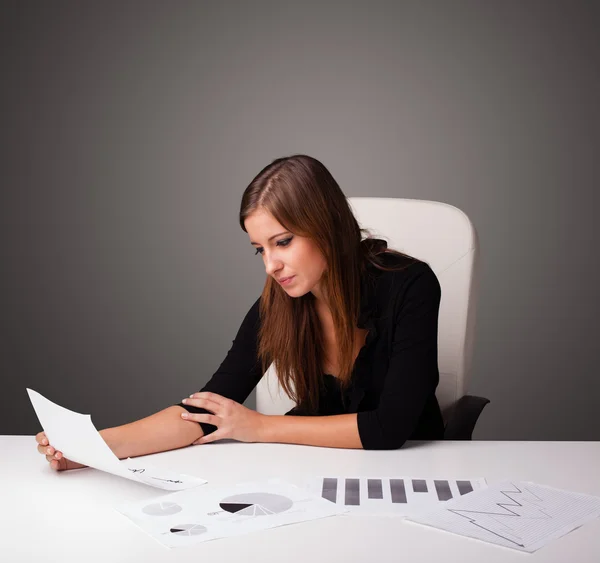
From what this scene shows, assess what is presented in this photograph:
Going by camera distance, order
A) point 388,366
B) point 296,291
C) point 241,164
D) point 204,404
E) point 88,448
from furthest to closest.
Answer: point 241,164, point 388,366, point 296,291, point 204,404, point 88,448

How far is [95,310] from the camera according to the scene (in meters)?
4.25

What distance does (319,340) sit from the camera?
216 cm

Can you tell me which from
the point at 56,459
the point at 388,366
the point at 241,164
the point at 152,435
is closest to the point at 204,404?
the point at 152,435

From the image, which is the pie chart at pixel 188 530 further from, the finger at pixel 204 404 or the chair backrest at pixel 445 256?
the chair backrest at pixel 445 256

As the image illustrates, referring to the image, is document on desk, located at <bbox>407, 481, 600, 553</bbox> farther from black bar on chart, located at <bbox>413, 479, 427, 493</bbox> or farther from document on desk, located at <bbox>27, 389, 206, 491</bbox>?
document on desk, located at <bbox>27, 389, 206, 491</bbox>

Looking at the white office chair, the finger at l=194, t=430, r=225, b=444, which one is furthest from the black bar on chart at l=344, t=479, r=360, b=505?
the white office chair

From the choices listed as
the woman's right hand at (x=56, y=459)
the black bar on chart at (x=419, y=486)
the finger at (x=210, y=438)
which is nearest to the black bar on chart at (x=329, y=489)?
the black bar on chart at (x=419, y=486)

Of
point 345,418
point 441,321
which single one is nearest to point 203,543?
point 345,418

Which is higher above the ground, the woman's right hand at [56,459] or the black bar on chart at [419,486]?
the black bar on chart at [419,486]

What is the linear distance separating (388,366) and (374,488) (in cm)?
66

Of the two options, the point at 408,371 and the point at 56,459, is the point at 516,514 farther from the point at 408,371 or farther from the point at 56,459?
the point at 56,459

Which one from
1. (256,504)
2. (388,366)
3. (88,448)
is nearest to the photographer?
(256,504)

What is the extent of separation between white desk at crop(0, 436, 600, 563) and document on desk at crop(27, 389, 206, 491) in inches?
1.2

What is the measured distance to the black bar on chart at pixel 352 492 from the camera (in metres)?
1.36
